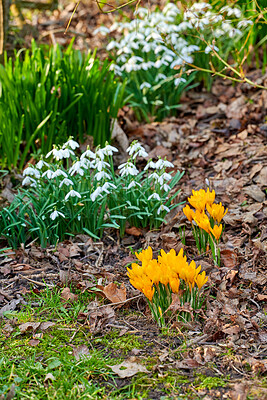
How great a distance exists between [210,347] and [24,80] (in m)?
2.64

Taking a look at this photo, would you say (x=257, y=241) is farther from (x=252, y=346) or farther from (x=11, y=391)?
(x=11, y=391)

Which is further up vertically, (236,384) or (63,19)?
(63,19)

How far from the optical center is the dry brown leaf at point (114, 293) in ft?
7.59

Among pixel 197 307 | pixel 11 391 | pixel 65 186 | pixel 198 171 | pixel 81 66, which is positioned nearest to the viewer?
pixel 11 391

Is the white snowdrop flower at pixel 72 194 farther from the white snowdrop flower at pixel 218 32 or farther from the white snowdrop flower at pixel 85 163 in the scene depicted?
the white snowdrop flower at pixel 218 32

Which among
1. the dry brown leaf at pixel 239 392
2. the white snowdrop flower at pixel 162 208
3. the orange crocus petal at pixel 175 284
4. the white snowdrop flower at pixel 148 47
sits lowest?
the dry brown leaf at pixel 239 392

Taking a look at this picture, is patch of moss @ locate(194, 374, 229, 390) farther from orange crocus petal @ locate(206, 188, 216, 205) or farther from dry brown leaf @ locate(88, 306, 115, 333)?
orange crocus petal @ locate(206, 188, 216, 205)

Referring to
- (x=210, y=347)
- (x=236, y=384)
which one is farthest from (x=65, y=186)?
(x=236, y=384)

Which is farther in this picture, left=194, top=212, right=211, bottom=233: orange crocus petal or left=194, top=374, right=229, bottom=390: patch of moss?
left=194, top=212, right=211, bottom=233: orange crocus petal

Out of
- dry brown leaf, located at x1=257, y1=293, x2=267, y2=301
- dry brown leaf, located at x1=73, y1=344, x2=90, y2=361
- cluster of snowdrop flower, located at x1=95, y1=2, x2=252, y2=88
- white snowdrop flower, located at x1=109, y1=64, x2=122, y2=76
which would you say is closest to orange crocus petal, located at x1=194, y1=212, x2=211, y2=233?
dry brown leaf, located at x1=257, y1=293, x2=267, y2=301

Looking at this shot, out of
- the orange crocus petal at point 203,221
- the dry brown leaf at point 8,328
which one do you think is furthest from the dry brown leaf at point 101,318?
the orange crocus petal at point 203,221

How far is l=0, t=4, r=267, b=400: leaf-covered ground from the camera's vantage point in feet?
5.97

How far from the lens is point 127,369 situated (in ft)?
6.16

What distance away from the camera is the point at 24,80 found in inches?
145
